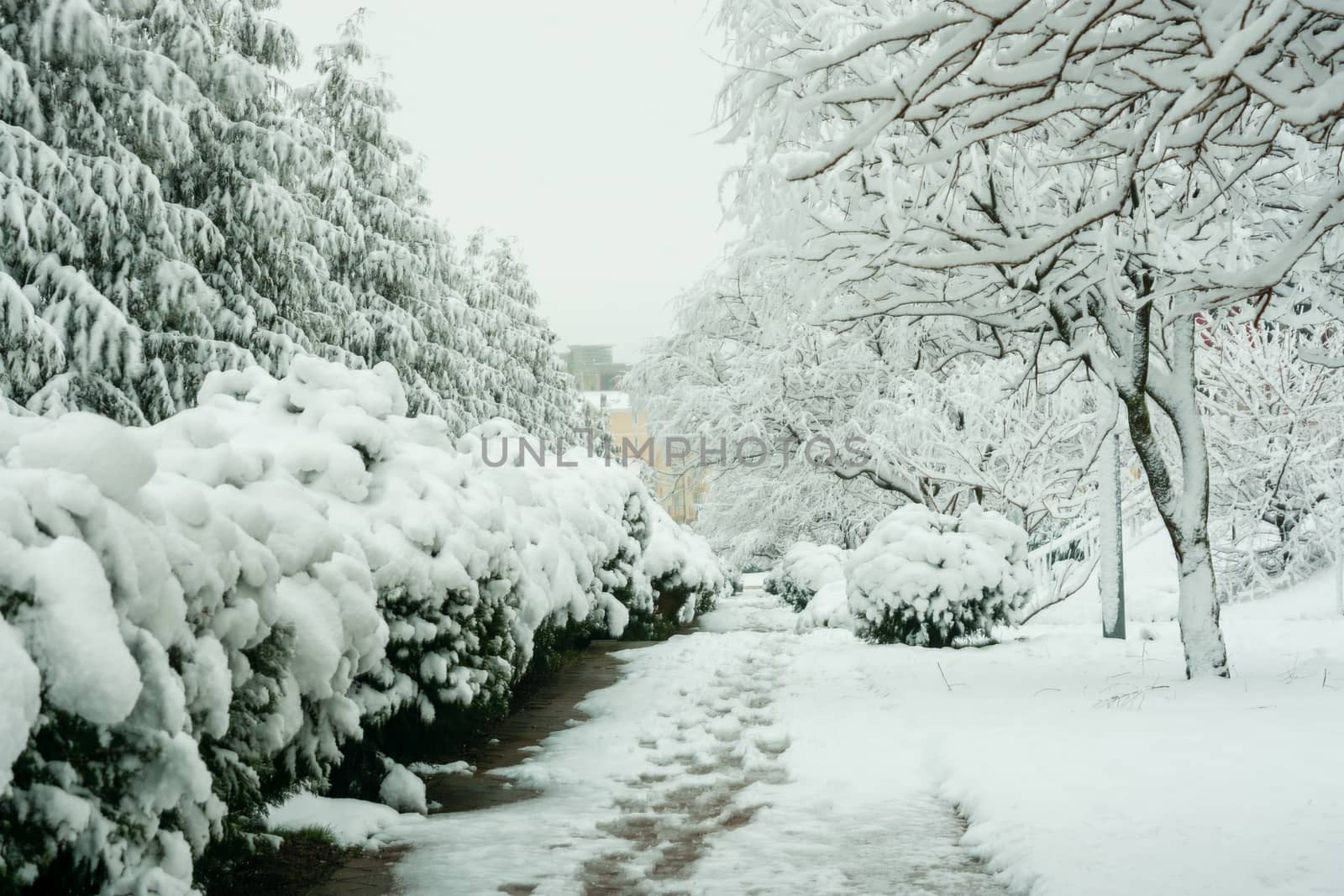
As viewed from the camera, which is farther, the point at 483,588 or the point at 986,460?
the point at 986,460

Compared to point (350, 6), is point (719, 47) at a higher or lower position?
lower

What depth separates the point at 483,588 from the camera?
4301mm

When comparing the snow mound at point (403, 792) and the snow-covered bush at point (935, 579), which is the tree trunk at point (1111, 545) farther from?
the snow mound at point (403, 792)

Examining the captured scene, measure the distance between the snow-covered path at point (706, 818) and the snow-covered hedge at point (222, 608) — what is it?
1.81ft

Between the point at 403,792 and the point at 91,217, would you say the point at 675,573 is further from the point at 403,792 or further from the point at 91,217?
the point at 91,217

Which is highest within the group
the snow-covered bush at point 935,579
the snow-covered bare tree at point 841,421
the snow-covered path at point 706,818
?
the snow-covered bare tree at point 841,421

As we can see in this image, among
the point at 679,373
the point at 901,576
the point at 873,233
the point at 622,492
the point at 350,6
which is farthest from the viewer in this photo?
the point at 679,373

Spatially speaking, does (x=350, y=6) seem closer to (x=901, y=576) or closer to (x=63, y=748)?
(x=901, y=576)

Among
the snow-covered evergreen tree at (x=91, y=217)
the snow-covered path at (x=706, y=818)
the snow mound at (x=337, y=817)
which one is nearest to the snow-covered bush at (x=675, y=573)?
the snow-covered path at (x=706, y=818)

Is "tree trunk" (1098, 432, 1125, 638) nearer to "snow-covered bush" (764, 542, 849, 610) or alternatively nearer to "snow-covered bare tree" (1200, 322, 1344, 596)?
"snow-covered bare tree" (1200, 322, 1344, 596)

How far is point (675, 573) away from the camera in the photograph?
1100cm

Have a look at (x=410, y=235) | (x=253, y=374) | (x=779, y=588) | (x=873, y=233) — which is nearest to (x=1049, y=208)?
(x=873, y=233)

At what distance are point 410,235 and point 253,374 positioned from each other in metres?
15.7

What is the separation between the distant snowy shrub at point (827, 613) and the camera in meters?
10.9
